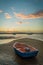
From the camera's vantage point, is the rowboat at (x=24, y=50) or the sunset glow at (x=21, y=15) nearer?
the rowboat at (x=24, y=50)

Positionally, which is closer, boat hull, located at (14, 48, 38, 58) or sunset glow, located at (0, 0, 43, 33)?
boat hull, located at (14, 48, 38, 58)

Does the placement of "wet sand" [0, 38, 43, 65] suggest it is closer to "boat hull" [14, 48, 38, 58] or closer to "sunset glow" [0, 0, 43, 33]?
"boat hull" [14, 48, 38, 58]

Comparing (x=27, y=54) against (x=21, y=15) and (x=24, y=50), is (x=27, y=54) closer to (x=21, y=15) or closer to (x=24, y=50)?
(x=24, y=50)

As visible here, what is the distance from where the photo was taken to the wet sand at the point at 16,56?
1.67 metres

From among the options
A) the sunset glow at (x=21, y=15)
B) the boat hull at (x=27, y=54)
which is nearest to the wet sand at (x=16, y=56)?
the boat hull at (x=27, y=54)

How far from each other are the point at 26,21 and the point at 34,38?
0.91 ft

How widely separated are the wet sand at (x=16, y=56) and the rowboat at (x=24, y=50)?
57 millimetres

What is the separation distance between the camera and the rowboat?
1661 millimetres

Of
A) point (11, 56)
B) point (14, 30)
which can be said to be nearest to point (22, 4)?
point (14, 30)

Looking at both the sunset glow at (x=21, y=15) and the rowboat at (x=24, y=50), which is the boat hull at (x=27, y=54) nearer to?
the rowboat at (x=24, y=50)

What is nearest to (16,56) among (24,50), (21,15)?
(24,50)

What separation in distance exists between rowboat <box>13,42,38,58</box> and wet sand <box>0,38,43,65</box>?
2.2 inches

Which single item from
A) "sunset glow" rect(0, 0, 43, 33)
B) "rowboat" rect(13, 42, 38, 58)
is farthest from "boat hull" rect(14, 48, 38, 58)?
"sunset glow" rect(0, 0, 43, 33)

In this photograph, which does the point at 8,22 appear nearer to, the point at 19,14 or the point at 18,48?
the point at 19,14
